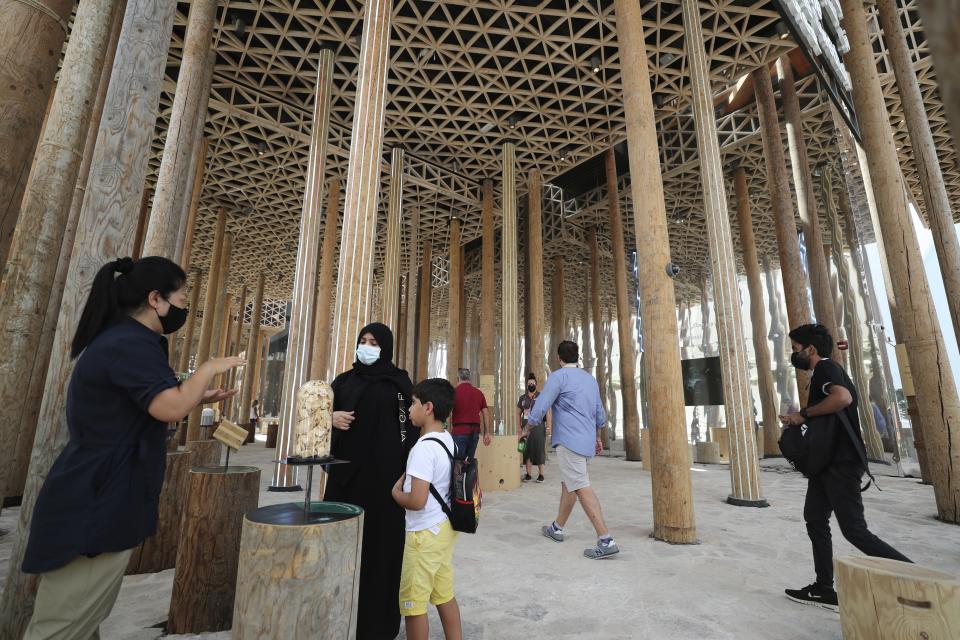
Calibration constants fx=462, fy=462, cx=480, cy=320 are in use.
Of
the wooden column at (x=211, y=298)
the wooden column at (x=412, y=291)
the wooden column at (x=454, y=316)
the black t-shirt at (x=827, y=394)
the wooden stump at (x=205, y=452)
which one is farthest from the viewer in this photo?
the wooden column at (x=454, y=316)

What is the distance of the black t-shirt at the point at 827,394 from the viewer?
8.97ft

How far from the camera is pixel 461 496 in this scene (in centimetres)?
211

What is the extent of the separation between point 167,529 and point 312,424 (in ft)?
7.99

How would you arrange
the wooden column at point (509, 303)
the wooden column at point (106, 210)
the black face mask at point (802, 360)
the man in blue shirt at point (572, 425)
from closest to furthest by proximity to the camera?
the wooden column at point (106, 210)
the black face mask at point (802, 360)
the man in blue shirt at point (572, 425)
the wooden column at point (509, 303)

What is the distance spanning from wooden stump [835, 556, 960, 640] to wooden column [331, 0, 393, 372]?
400cm

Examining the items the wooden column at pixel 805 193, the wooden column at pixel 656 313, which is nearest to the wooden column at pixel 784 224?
the wooden column at pixel 805 193

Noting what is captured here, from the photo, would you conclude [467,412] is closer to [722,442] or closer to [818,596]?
[818,596]

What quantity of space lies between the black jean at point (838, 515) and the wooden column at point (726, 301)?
2.90 metres

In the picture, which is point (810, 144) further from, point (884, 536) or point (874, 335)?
point (884, 536)

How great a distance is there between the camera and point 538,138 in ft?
37.1

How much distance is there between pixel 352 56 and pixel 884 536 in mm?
10713

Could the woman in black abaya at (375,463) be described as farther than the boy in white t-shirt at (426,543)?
Yes

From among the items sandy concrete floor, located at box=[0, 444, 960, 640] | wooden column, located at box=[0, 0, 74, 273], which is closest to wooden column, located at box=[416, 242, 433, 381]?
sandy concrete floor, located at box=[0, 444, 960, 640]

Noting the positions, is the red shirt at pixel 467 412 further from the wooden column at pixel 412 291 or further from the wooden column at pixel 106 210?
the wooden column at pixel 412 291
